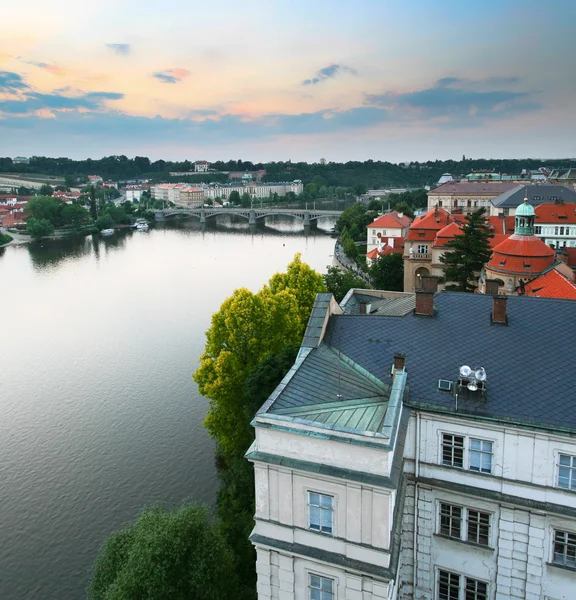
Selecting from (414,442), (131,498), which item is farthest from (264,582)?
(131,498)

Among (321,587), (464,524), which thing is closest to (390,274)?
(464,524)

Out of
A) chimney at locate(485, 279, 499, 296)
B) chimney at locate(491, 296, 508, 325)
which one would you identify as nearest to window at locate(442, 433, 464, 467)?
chimney at locate(491, 296, 508, 325)

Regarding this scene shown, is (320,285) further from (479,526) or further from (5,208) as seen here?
(5,208)

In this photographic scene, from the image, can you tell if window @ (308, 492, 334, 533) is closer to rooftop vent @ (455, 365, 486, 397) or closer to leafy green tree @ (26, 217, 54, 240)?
rooftop vent @ (455, 365, 486, 397)

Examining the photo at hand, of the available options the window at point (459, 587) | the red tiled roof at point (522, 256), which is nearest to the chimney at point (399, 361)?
the window at point (459, 587)

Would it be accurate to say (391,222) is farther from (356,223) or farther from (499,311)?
(499,311)

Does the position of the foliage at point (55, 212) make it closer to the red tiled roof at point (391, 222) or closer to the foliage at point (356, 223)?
the foliage at point (356, 223)
